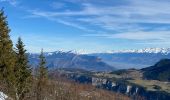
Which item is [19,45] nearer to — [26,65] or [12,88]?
[26,65]

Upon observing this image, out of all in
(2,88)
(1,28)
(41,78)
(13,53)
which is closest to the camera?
(1,28)

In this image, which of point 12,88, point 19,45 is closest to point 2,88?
point 12,88

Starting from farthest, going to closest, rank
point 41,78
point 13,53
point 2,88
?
point 41,78
point 2,88
point 13,53

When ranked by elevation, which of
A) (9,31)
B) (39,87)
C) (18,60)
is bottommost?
(39,87)

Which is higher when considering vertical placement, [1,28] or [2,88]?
[1,28]

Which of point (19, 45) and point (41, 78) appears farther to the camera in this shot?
point (41, 78)
